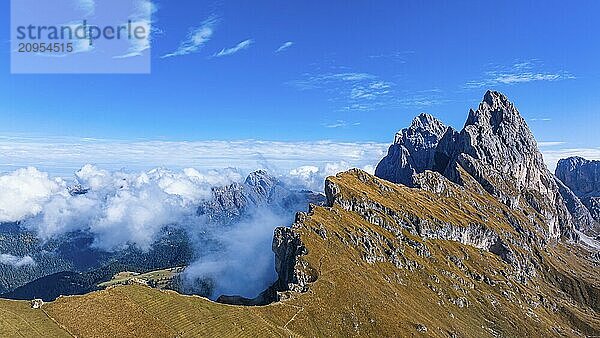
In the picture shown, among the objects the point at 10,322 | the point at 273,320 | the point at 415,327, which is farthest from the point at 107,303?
the point at 415,327

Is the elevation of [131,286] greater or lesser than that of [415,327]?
greater

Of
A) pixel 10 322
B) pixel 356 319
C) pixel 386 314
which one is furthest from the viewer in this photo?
pixel 386 314

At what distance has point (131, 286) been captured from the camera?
131250 millimetres

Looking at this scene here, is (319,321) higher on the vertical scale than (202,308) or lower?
lower

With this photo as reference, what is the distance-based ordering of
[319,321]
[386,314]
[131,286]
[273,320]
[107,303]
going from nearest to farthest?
[107,303]
[131,286]
[273,320]
[319,321]
[386,314]

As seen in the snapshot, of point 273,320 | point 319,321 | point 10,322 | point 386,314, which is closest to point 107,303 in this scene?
point 10,322

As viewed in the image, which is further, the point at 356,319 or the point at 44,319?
the point at 356,319

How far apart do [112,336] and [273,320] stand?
56447 mm

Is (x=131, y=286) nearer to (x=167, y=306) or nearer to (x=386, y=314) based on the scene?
(x=167, y=306)

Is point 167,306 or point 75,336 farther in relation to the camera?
point 167,306

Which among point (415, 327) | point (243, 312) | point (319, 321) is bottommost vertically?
point (415, 327)

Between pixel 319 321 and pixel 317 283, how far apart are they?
26546mm

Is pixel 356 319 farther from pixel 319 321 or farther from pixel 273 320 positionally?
pixel 273 320

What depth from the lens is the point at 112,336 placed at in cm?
10294
